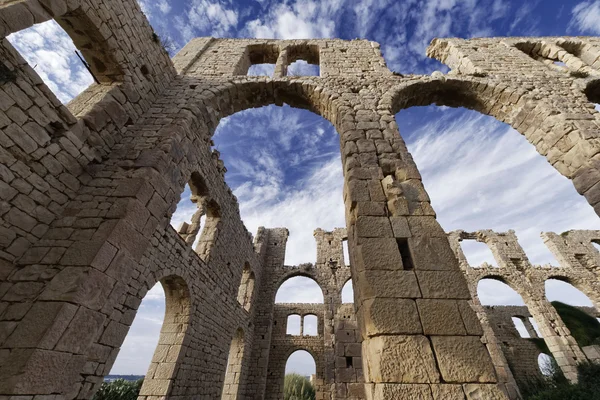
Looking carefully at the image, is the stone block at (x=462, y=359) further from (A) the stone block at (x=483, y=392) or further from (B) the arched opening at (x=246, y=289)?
(B) the arched opening at (x=246, y=289)

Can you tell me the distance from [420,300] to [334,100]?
4.18 metres

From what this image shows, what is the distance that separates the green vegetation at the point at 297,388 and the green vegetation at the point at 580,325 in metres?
15.9

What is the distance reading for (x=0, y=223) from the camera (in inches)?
115

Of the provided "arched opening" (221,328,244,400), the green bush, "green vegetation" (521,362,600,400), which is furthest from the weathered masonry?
"green vegetation" (521,362,600,400)

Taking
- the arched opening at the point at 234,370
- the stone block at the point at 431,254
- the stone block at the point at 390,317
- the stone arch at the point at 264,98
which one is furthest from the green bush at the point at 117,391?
the stone block at the point at 431,254

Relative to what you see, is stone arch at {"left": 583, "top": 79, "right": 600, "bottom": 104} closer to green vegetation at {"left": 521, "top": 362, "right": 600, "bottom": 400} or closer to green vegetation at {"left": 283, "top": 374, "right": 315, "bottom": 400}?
green vegetation at {"left": 521, "top": 362, "right": 600, "bottom": 400}

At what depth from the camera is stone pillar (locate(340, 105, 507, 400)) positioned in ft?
6.93

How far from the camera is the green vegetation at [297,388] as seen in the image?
1540 centimetres

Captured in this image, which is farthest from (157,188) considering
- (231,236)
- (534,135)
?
(534,135)

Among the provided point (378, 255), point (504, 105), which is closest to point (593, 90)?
point (504, 105)

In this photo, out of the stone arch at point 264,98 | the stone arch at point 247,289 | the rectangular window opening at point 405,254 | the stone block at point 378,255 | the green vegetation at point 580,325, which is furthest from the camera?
the green vegetation at point 580,325

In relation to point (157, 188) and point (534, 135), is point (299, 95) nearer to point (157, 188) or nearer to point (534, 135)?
point (157, 188)

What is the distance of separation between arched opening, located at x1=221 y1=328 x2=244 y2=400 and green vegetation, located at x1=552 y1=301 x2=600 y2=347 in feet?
60.4

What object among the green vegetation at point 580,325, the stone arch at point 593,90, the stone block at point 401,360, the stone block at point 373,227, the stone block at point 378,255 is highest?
the stone arch at point 593,90
